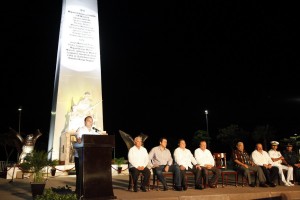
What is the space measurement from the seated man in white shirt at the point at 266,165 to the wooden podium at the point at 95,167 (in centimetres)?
369

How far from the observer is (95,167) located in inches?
187

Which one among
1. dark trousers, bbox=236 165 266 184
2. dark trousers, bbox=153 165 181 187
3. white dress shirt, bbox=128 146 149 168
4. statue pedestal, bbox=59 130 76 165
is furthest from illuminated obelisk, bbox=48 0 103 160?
dark trousers, bbox=236 165 266 184

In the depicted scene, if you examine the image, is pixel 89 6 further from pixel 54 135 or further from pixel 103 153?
pixel 103 153

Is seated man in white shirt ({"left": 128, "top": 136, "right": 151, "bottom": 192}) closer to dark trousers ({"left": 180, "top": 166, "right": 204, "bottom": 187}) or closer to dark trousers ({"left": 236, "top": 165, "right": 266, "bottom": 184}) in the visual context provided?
dark trousers ({"left": 180, "top": 166, "right": 204, "bottom": 187})

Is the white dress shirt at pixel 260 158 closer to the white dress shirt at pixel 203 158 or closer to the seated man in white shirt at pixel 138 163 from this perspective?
the white dress shirt at pixel 203 158

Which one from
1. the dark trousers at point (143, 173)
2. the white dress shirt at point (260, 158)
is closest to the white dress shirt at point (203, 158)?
the white dress shirt at point (260, 158)

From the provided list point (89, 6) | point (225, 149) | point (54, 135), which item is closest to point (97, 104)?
point (54, 135)

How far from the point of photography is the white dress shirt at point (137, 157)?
20.3 feet

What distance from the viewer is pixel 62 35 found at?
12.7 m

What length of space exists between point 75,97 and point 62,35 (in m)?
2.51

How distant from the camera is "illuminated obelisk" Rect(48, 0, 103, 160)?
1253 cm

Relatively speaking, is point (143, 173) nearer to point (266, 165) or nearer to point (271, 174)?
point (266, 165)

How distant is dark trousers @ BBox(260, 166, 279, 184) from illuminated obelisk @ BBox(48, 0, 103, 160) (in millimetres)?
7491

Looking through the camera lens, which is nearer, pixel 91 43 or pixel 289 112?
pixel 91 43
